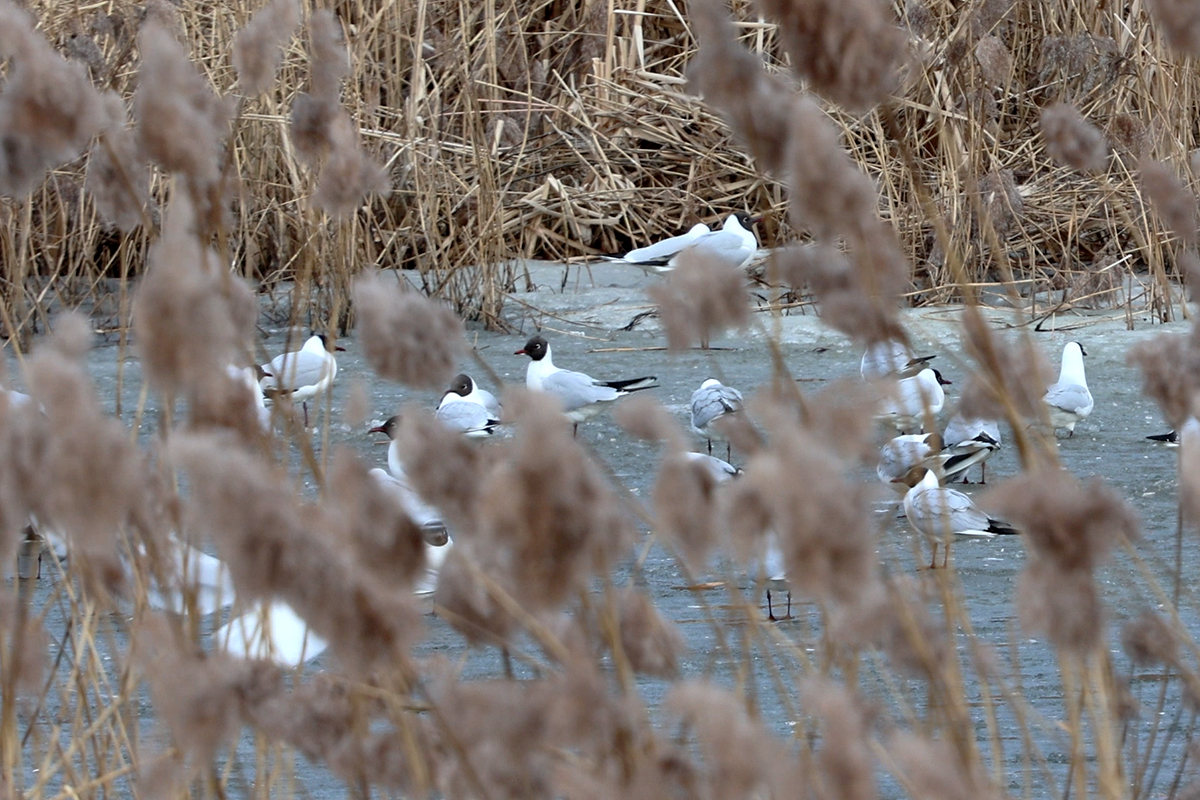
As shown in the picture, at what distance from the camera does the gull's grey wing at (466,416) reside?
15.1ft

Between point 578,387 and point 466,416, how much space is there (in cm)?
33

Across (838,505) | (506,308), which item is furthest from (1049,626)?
(506,308)

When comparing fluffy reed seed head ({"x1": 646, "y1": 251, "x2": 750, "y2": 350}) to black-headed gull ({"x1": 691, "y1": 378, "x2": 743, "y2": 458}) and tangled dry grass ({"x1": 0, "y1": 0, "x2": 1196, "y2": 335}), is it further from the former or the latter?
black-headed gull ({"x1": 691, "y1": 378, "x2": 743, "y2": 458})

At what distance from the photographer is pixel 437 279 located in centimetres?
552

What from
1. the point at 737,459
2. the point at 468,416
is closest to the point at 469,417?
the point at 468,416

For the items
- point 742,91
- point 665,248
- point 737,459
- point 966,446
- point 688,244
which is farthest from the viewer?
point 665,248

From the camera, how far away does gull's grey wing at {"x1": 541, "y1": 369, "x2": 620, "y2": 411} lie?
15.5ft

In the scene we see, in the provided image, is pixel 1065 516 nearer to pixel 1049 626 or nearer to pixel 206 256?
pixel 1049 626

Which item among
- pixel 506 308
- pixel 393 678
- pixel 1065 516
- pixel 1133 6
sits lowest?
pixel 506 308

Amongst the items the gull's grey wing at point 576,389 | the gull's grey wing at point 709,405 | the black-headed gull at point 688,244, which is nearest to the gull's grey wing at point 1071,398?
the gull's grey wing at point 709,405

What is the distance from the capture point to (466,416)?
4.66 metres

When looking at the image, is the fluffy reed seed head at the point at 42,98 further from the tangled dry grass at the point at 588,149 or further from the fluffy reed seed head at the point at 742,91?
the tangled dry grass at the point at 588,149

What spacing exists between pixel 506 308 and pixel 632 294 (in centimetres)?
58

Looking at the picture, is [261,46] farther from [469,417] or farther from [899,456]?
[469,417]
